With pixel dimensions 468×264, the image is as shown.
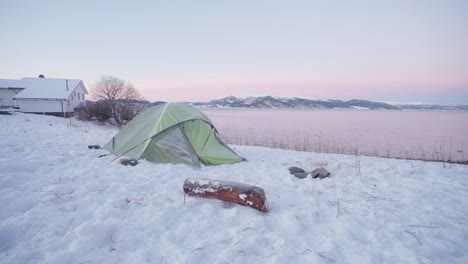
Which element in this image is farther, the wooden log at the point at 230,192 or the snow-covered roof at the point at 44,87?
the snow-covered roof at the point at 44,87

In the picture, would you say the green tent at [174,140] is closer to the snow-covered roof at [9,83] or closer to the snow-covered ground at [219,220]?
the snow-covered ground at [219,220]

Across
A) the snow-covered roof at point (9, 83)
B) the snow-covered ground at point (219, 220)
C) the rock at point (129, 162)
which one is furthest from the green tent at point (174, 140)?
the snow-covered roof at point (9, 83)

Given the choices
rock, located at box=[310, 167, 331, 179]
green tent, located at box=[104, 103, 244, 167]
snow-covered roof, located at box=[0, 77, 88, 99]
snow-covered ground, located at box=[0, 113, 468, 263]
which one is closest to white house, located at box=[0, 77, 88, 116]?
snow-covered roof, located at box=[0, 77, 88, 99]

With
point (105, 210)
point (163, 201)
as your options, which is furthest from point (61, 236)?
point (163, 201)

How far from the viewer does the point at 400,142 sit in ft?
54.9

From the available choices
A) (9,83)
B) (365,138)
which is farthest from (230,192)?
(9,83)

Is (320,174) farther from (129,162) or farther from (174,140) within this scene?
(129,162)

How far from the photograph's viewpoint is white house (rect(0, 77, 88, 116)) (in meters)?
27.8

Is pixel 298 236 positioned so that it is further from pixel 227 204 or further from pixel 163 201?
pixel 163 201

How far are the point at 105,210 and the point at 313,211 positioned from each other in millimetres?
2998

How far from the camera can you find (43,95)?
27859 mm

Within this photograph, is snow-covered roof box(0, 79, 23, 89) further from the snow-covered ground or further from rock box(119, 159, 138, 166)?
rock box(119, 159, 138, 166)

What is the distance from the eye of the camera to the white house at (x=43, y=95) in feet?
91.0

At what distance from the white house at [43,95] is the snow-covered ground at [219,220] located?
28.3 m
